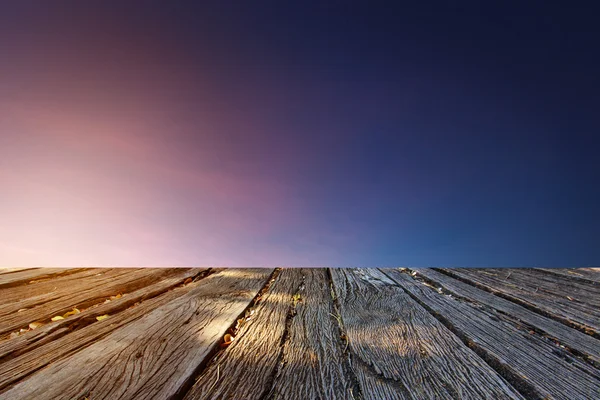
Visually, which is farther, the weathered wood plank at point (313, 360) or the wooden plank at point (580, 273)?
the wooden plank at point (580, 273)

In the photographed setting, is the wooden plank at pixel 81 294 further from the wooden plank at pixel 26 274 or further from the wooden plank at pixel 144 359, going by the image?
the wooden plank at pixel 144 359

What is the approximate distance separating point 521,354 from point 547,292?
950 millimetres

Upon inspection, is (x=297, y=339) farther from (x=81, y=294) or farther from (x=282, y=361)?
(x=81, y=294)

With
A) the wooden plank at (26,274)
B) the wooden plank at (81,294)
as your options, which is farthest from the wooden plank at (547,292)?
the wooden plank at (26,274)

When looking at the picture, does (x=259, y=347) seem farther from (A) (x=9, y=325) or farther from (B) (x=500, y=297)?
(B) (x=500, y=297)

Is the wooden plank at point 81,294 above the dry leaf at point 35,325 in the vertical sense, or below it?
above

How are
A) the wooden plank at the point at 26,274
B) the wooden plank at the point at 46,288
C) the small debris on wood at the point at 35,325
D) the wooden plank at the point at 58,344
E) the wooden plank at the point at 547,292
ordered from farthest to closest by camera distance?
the wooden plank at the point at 26,274 < the wooden plank at the point at 46,288 < the wooden plank at the point at 547,292 < the small debris on wood at the point at 35,325 < the wooden plank at the point at 58,344

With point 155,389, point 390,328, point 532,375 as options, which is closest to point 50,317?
point 155,389

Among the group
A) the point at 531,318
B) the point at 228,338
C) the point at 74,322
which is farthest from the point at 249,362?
the point at 531,318

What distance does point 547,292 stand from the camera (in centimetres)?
166

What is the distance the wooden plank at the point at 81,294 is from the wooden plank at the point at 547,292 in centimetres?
207

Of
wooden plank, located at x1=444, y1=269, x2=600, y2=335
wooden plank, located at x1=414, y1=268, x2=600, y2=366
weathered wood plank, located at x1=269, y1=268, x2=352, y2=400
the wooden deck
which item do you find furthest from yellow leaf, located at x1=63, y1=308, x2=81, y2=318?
wooden plank, located at x1=444, y1=269, x2=600, y2=335

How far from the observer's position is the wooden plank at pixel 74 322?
1009 millimetres

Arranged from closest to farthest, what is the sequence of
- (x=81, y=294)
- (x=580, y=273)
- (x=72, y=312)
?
(x=72, y=312) < (x=81, y=294) < (x=580, y=273)
